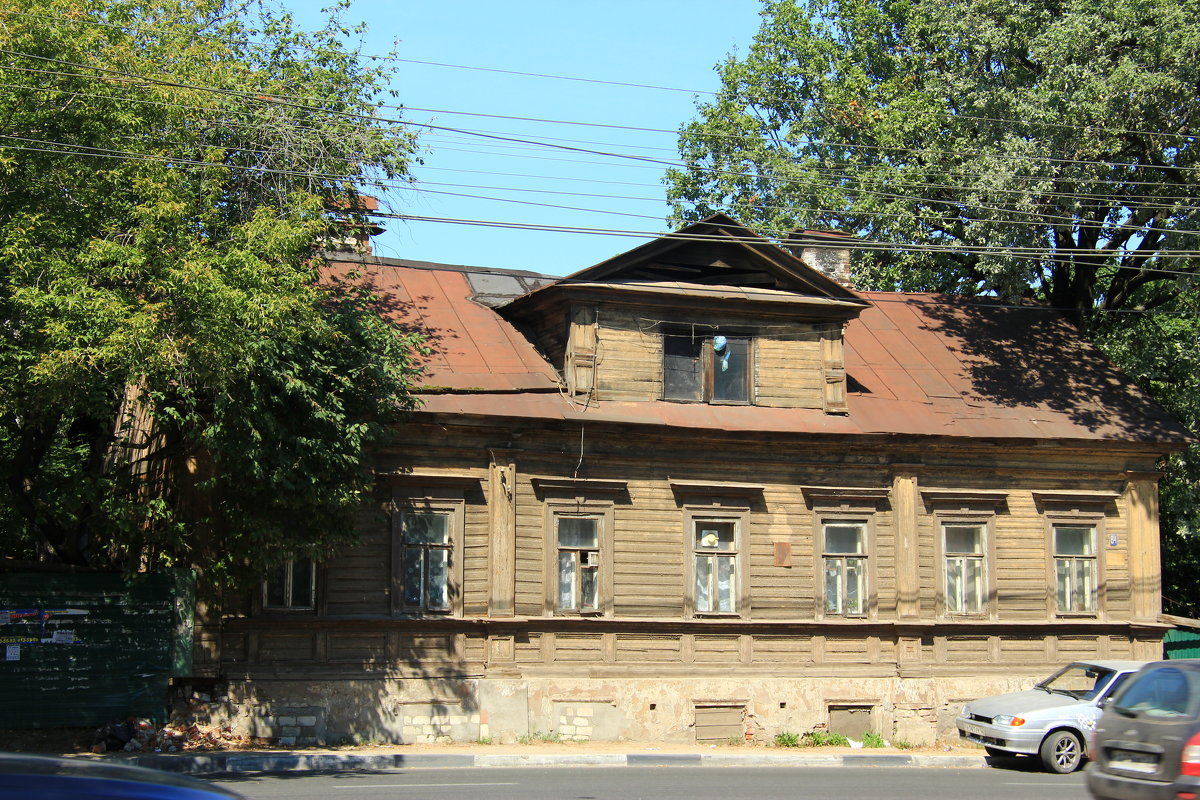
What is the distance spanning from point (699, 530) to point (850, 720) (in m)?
4.04

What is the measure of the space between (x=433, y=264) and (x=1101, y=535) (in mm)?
13128

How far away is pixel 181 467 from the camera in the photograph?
750 inches

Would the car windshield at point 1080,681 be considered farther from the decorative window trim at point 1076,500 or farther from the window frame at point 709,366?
the window frame at point 709,366

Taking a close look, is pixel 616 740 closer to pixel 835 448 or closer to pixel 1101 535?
pixel 835 448

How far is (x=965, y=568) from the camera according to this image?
22.7 metres

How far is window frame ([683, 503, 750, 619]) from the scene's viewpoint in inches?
834

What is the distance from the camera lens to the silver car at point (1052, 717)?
A: 57.6 ft

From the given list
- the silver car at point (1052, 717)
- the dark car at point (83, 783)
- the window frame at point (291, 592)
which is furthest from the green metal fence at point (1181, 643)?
the dark car at point (83, 783)

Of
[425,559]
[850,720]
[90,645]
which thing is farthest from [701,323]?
[90,645]

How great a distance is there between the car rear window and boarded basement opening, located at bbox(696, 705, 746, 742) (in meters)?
10.1

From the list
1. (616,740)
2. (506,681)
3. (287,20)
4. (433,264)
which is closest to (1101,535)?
(616,740)

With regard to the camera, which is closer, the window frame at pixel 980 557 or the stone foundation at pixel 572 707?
the stone foundation at pixel 572 707

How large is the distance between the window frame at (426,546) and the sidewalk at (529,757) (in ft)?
6.77

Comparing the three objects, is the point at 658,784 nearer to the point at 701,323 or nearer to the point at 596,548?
the point at 596,548
